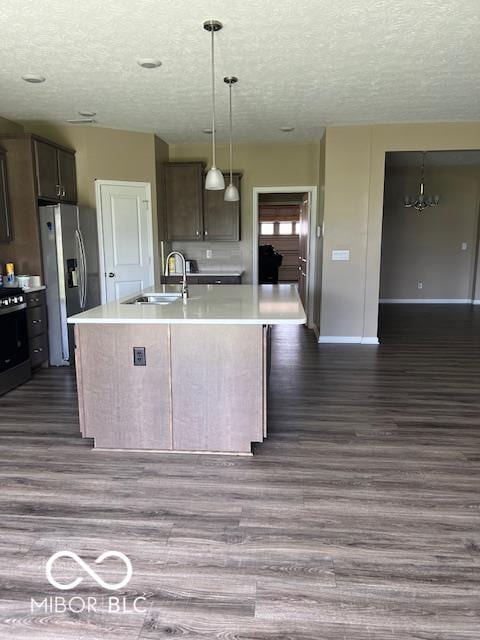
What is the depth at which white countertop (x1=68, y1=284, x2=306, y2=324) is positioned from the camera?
2.71 m

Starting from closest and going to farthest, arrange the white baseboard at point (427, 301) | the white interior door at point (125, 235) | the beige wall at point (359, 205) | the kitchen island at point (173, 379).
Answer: the kitchen island at point (173, 379)
the beige wall at point (359, 205)
the white interior door at point (125, 235)
the white baseboard at point (427, 301)

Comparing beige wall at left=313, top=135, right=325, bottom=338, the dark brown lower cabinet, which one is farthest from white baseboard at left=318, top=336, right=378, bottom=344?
the dark brown lower cabinet

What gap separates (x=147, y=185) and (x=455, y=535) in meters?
5.08

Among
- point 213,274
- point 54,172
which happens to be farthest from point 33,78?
point 213,274

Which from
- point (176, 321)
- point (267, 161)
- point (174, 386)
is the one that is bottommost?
point (174, 386)

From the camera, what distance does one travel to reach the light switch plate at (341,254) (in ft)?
18.6

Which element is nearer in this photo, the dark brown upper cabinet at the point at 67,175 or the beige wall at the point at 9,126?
the beige wall at the point at 9,126

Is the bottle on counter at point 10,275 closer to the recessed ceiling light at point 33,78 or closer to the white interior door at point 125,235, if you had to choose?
the white interior door at point 125,235

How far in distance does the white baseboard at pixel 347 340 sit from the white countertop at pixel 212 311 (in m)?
2.18

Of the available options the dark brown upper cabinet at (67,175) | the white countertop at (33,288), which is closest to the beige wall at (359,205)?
the dark brown upper cabinet at (67,175)

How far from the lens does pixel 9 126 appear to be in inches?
197

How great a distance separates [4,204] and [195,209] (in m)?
2.54

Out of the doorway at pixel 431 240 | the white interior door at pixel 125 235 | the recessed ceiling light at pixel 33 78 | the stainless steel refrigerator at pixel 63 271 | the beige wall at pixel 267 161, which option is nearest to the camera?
the recessed ceiling light at pixel 33 78
